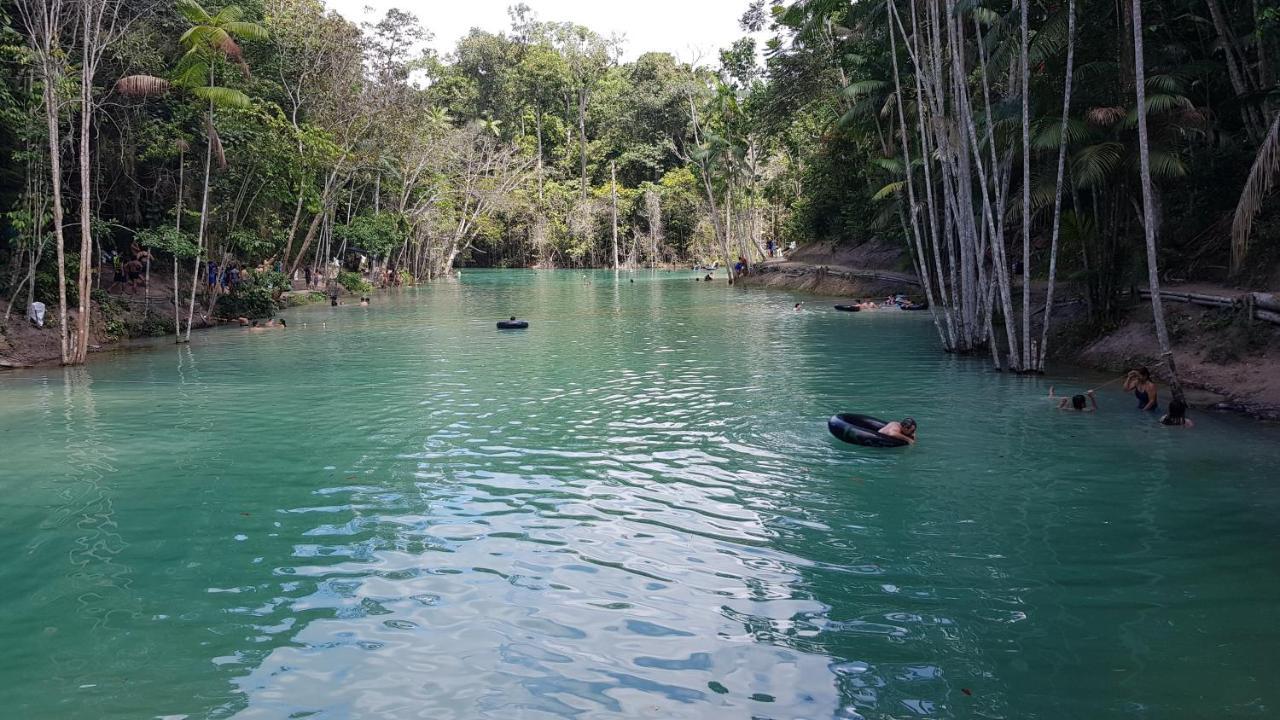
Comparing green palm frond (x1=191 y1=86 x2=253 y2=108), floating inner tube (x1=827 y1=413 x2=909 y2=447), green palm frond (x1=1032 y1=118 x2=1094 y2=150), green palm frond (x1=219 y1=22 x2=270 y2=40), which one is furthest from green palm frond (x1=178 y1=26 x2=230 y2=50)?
green palm frond (x1=1032 y1=118 x2=1094 y2=150)

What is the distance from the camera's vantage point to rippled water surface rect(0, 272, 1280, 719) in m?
5.76

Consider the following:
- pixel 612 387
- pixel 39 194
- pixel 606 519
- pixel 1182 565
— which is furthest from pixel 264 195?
pixel 1182 565

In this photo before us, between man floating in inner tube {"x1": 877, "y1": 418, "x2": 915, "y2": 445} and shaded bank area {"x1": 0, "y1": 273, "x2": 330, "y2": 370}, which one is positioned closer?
man floating in inner tube {"x1": 877, "y1": 418, "x2": 915, "y2": 445}

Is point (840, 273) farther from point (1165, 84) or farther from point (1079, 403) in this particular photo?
point (1079, 403)

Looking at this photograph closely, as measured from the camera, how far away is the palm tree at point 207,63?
73.9 feet

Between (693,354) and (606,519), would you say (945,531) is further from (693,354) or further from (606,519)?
(693,354)

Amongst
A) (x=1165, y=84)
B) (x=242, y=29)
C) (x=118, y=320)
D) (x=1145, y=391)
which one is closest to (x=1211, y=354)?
(x=1145, y=391)

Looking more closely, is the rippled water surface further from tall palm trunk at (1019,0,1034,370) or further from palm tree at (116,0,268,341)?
palm tree at (116,0,268,341)

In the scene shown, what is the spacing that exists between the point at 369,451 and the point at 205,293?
78.6 feet

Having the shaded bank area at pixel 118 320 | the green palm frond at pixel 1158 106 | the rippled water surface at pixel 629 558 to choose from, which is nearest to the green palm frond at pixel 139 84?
the shaded bank area at pixel 118 320

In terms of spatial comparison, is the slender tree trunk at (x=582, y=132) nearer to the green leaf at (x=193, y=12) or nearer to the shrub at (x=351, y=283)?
the shrub at (x=351, y=283)

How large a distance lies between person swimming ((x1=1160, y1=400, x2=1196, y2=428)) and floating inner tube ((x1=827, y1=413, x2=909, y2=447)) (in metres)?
4.22

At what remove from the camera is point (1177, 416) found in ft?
42.9

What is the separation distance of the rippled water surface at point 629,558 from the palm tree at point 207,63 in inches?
398
